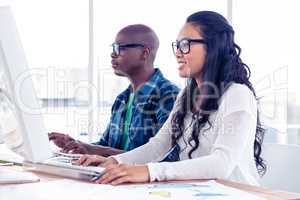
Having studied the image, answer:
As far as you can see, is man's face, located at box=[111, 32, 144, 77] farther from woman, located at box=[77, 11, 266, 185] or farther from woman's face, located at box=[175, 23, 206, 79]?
woman's face, located at box=[175, 23, 206, 79]

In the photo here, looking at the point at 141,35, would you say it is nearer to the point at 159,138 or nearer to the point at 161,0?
the point at 159,138

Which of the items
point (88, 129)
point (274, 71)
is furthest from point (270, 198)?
point (88, 129)

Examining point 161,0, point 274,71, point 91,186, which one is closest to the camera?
point 91,186

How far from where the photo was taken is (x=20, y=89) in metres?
1.36

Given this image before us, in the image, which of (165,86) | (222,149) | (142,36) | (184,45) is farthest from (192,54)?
(142,36)

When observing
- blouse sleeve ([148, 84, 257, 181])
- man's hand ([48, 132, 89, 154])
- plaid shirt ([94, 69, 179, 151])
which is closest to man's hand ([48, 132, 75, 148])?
man's hand ([48, 132, 89, 154])

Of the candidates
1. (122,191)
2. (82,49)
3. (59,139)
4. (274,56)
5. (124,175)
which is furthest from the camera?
(82,49)

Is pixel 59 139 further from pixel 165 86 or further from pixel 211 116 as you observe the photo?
pixel 211 116

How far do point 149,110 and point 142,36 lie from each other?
464mm

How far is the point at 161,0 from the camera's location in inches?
170

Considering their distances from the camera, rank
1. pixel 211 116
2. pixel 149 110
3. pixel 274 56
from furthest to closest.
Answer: pixel 274 56
pixel 149 110
pixel 211 116

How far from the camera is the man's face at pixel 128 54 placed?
8.73 ft

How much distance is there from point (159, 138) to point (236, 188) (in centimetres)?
75

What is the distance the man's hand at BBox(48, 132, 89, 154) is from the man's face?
1.79 ft
